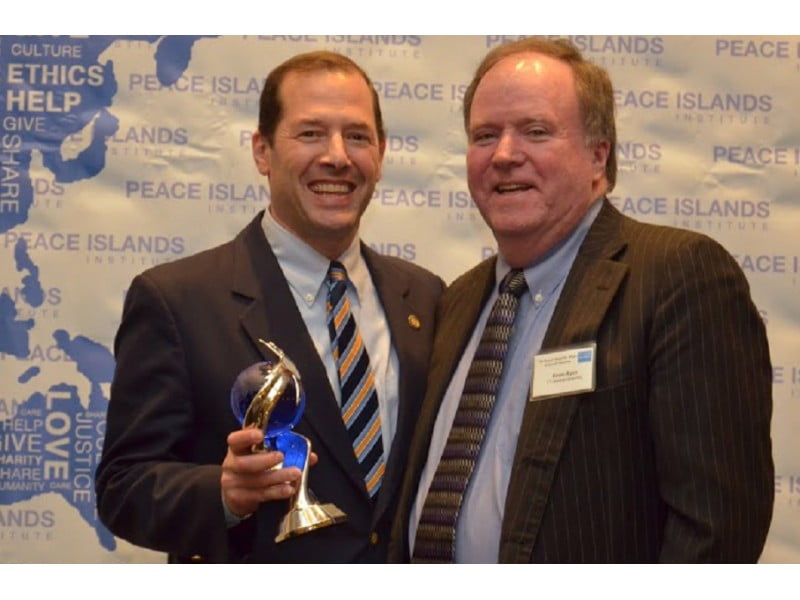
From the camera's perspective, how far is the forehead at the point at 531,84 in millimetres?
3041

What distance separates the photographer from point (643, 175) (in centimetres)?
423

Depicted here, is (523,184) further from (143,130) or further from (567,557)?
(143,130)

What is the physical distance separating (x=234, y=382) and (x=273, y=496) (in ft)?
1.12

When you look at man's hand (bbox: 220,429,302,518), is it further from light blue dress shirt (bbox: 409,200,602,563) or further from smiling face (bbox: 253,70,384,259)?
smiling face (bbox: 253,70,384,259)

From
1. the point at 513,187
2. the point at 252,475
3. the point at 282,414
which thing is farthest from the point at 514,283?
the point at 252,475

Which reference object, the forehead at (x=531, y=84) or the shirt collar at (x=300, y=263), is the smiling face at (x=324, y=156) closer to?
the shirt collar at (x=300, y=263)

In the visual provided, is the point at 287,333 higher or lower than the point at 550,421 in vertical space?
higher

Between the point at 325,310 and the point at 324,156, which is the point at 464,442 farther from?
the point at 324,156

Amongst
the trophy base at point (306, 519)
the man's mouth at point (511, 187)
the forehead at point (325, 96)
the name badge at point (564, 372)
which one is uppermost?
the forehead at point (325, 96)

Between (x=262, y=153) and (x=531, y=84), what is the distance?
800 millimetres

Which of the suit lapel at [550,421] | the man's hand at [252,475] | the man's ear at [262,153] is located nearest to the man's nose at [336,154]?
the man's ear at [262,153]

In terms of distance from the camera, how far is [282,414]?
276 centimetres

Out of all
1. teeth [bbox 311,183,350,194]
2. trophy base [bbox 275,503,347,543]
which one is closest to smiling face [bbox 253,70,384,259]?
teeth [bbox 311,183,350,194]

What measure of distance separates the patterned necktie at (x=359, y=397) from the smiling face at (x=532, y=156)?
0.46 m
